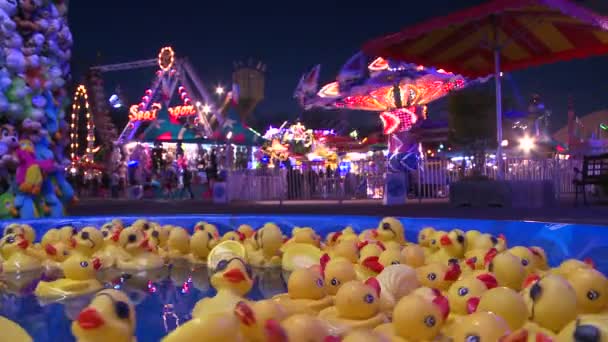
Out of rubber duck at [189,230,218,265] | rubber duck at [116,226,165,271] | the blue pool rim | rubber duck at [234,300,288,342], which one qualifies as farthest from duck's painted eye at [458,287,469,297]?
rubber duck at [116,226,165,271]

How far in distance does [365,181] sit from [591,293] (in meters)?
10.3

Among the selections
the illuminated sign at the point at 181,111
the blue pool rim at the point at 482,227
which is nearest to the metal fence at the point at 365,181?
the blue pool rim at the point at 482,227

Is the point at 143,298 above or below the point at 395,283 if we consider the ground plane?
below

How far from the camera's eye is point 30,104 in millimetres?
8422

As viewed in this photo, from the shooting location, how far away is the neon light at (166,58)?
1097 inches

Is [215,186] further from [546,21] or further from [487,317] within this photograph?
[487,317]

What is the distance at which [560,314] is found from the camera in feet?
7.15

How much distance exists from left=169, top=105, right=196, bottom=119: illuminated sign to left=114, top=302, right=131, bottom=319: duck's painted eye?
24.4 meters

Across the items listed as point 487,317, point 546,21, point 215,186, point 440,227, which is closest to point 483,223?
point 440,227

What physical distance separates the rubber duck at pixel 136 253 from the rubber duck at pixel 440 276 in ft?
8.55

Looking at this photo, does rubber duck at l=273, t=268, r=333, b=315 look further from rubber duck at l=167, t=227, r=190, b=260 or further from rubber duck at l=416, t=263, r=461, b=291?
rubber duck at l=167, t=227, r=190, b=260

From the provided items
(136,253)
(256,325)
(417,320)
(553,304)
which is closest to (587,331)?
(553,304)

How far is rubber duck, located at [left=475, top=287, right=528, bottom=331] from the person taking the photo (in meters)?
2.21

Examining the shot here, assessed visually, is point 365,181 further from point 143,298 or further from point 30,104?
point 143,298
